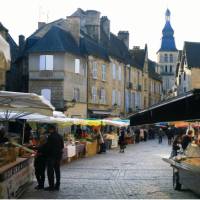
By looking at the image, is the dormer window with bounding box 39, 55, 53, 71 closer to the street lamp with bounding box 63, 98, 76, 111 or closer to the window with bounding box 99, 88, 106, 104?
the street lamp with bounding box 63, 98, 76, 111

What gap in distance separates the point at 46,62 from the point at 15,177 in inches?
1473

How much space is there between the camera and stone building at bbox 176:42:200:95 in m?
70.9

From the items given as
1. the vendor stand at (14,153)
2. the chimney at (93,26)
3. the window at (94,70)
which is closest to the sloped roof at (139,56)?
the chimney at (93,26)

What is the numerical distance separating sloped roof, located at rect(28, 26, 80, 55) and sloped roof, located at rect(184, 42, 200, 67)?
2418 cm

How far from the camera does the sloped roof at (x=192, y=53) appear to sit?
235 ft

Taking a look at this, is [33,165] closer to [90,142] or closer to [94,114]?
[90,142]

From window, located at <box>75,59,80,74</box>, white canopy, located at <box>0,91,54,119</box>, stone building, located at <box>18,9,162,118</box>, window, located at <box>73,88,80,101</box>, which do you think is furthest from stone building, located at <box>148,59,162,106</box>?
white canopy, located at <box>0,91,54,119</box>

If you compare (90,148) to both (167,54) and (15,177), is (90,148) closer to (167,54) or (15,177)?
(15,177)

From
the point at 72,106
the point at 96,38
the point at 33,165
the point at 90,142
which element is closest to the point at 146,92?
the point at 96,38

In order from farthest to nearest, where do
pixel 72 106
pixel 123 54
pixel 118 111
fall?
pixel 123 54, pixel 118 111, pixel 72 106

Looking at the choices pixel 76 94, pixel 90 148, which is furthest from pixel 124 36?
pixel 90 148

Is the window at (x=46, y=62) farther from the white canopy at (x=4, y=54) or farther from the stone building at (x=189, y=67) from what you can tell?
the white canopy at (x=4, y=54)

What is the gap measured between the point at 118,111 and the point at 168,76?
8776cm

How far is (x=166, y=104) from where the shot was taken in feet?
40.7
